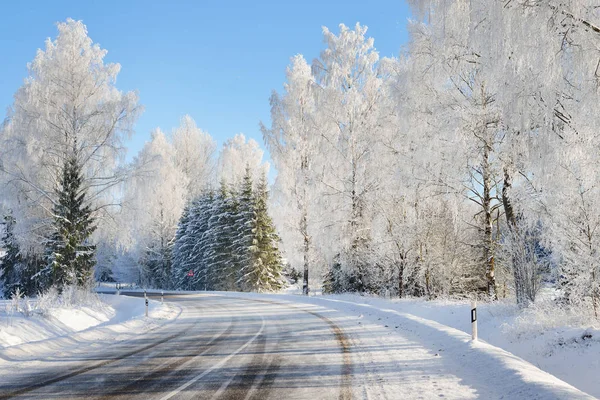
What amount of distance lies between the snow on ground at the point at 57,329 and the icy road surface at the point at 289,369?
1.55 feet

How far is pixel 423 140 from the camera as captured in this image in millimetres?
14766

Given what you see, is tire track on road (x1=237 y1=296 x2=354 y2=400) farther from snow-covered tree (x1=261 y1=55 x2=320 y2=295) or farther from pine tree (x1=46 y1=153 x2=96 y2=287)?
snow-covered tree (x1=261 y1=55 x2=320 y2=295)

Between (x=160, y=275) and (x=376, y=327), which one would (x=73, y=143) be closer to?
(x=376, y=327)

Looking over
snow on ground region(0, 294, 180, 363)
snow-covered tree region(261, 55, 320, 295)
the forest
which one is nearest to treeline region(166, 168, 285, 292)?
the forest

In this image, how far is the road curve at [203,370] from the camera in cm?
523

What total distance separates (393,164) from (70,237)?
15616 mm

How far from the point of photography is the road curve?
523 cm

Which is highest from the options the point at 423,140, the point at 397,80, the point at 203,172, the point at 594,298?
the point at 203,172

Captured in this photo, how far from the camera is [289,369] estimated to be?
648 cm

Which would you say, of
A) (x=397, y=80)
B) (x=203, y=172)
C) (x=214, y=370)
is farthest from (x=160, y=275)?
(x=214, y=370)

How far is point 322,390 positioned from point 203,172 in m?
52.2

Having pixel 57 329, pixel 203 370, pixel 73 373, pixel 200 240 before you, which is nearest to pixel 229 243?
pixel 200 240

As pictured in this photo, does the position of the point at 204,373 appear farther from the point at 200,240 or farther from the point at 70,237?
the point at 200,240

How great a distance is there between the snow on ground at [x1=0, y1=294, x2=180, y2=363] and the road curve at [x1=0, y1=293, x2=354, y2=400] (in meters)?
0.83
